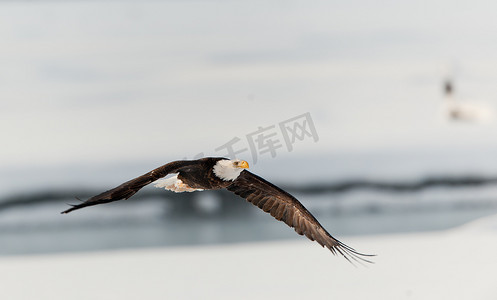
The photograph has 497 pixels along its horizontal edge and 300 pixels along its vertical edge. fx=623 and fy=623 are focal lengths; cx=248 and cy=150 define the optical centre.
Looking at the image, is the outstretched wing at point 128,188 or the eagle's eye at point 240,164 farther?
the eagle's eye at point 240,164

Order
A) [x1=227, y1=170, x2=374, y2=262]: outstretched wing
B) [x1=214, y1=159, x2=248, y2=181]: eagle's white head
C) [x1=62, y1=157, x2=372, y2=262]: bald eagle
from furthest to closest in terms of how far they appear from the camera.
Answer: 1. [x1=227, y1=170, x2=374, y2=262]: outstretched wing
2. [x1=214, y1=159, x2=248, y2=181]: eagle's white head
3. [x1=62, y1=157, x2=372, y2=262]: bald eagle

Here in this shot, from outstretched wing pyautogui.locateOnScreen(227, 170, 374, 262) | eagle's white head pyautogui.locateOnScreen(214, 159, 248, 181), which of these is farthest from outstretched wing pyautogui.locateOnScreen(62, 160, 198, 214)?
outstretched wing pyautogui.locateOnScreen(227, 170, 374, 262)

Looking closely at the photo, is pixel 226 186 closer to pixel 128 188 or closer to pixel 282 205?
pixel 282 205

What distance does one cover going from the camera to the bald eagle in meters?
3.46

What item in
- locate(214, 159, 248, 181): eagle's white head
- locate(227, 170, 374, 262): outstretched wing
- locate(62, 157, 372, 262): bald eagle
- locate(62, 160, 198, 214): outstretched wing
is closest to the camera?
locate(62, 160, 198, 214): outstretched wing

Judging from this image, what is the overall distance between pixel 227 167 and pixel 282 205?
3.15 feet

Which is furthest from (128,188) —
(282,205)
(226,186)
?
(282,205)

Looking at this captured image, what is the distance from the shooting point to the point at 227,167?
4043mm

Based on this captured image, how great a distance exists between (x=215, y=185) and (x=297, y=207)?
0.89 meters

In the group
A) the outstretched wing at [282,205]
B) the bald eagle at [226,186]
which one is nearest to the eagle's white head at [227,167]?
the bald eagle at [226,186]

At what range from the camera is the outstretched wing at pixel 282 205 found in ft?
15.4

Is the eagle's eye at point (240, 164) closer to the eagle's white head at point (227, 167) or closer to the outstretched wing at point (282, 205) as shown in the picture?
the eagle's white head at point (227, 167)

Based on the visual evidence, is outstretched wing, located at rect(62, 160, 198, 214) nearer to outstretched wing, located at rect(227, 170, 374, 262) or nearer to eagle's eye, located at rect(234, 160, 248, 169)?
eagle's eye, located at rect(234, 160, 248, 169)

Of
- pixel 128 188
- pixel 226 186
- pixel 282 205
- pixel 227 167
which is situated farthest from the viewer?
pixel 282 205
